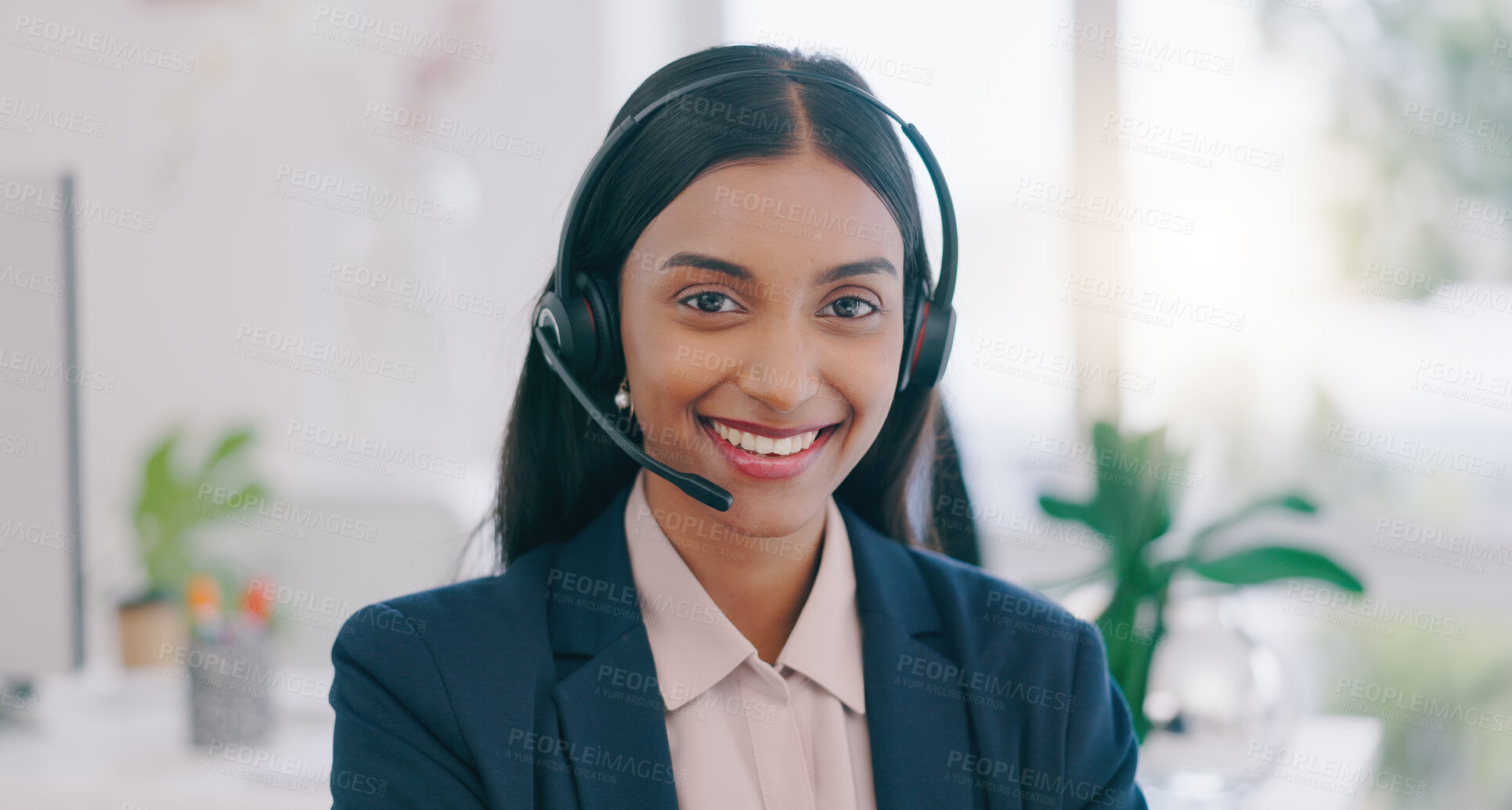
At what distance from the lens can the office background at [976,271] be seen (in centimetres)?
216

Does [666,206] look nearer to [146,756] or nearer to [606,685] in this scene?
[606,685]

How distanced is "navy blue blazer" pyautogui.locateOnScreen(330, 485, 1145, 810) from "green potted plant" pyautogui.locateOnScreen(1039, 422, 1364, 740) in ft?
1.53

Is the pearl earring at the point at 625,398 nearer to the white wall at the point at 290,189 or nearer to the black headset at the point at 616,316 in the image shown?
the black headset at the point at 616,316

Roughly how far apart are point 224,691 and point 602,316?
1.19 meters

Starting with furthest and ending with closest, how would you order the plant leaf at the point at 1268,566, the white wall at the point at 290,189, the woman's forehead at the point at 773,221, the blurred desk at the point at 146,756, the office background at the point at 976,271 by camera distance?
the white wall at the point at 290,189 → the office background at the point at 976,271 → the blurred desk at the point at 146,756 → the plant leaf at the point at 1268,566 → the woman's forehead at the point at 773,221

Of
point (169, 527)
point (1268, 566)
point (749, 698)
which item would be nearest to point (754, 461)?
point (749, 698)

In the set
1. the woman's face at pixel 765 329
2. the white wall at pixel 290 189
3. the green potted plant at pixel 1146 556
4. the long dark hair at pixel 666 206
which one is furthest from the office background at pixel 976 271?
the woman's face at pixel 765 329

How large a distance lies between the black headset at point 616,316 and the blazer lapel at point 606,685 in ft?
0.43

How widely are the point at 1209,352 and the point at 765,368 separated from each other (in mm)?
1673

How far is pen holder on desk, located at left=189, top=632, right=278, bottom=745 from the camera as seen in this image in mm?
1757

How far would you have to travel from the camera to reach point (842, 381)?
3.14 feet

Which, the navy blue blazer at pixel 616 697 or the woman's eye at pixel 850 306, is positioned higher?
the woman's eye at pixel 850 306

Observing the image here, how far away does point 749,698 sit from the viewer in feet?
3.27

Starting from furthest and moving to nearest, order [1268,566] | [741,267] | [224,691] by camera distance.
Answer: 1. [224,691]
2. [1268,566]
3. [741,267]
